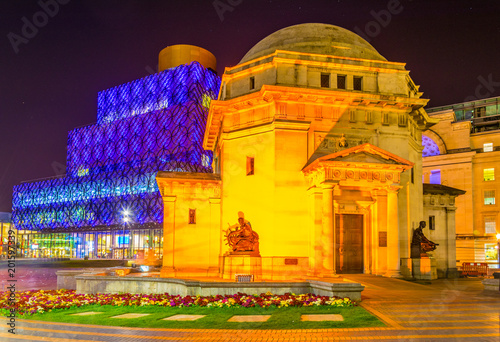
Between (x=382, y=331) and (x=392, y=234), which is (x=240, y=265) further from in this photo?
(x=382, y=331)

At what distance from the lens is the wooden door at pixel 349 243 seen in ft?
94.0

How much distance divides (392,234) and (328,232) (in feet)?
14.6

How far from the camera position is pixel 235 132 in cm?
3122

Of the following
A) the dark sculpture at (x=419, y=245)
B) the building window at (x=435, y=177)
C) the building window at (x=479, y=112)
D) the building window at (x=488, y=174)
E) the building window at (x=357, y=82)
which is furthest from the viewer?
the building window at (x=479, y=112)

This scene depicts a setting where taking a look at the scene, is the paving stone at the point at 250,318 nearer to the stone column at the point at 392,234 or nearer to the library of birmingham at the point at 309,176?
the library of birmingham at the point at 309,176

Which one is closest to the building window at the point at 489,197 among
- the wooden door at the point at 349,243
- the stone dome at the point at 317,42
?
the stone dome at the point at 317,42

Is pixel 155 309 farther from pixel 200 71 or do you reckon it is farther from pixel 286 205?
pixel 200 71

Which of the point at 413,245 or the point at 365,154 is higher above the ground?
the point at 365,154

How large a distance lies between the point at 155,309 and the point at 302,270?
1180 centimetres

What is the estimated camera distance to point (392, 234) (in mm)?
26734

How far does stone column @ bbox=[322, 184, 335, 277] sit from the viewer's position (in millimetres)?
24484

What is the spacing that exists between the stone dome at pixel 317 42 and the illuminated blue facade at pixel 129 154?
2387 inches

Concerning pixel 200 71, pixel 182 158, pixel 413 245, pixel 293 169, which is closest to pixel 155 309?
pixel 293 169

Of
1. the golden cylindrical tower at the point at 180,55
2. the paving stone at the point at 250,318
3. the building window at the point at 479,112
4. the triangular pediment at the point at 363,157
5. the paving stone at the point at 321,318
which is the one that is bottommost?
the paving stone at the point at 250,318
